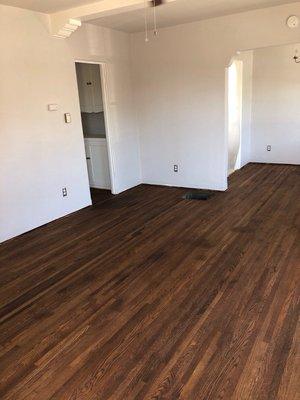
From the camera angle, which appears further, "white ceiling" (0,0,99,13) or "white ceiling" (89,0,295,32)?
"white ceiling" (89,0,295,32)

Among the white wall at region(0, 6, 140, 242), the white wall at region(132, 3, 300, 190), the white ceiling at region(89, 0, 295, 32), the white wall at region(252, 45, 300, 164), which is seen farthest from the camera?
the white wall at region(252, 45, 300, 164)

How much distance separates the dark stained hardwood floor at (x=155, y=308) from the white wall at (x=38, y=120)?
372 mm

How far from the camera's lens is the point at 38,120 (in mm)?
4125

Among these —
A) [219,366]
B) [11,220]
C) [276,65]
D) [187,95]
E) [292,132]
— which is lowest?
[219,366]

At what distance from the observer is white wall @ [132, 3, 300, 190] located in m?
4.64

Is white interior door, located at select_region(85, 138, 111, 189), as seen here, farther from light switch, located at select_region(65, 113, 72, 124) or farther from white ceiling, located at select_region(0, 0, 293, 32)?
white ceiling, located at select_region(0, 0, 293, 32)

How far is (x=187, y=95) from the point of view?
5297 mm

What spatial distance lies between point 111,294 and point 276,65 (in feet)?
19.3

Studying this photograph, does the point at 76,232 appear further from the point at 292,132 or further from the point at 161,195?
the point at 292,132

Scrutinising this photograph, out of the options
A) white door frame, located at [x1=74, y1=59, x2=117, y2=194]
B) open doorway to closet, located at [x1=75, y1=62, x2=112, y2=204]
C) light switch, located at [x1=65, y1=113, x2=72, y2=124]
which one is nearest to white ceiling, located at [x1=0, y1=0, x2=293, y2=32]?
white door frame, located at [x1=74, y1=59, x2=117, y2=194]

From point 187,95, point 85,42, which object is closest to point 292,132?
point 187,95

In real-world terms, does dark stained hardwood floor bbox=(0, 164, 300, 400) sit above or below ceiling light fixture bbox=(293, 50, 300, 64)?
below

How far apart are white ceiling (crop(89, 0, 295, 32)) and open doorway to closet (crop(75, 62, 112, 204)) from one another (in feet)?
3.11

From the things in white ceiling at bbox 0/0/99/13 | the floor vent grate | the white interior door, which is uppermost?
white ceiling at bbox 0/0/99/13
